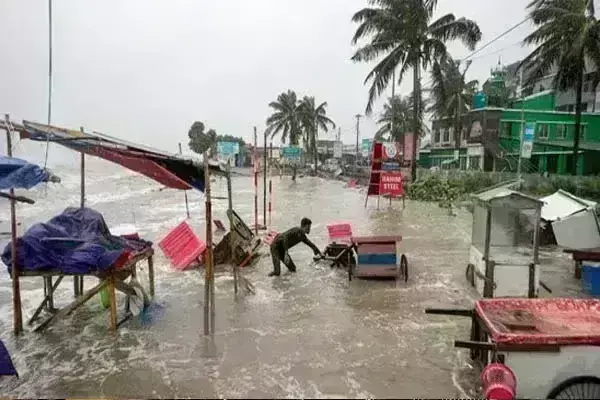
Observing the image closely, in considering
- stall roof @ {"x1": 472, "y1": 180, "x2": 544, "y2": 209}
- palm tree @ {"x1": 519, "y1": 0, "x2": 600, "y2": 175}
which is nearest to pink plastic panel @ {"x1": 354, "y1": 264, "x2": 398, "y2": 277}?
stall roof @ {"x1": 472, "y1": 180, "x2": 544, "y2": 209}

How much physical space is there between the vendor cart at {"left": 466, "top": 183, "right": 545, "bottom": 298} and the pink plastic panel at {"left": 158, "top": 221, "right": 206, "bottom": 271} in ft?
20.3

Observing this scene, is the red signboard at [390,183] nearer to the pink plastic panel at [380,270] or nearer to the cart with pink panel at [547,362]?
the pink plastic panel at [380,270]

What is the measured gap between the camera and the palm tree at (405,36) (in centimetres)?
2814

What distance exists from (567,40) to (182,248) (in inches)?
812

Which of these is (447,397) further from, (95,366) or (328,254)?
(328,254)

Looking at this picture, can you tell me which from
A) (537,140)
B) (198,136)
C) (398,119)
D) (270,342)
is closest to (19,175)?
(270,342)

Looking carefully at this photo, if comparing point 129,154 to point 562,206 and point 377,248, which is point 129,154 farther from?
point 562,206

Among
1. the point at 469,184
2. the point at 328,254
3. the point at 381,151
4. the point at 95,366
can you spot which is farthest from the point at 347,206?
the point at 95,366

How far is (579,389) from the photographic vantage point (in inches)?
175

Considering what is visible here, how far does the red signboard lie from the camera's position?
24.6 m

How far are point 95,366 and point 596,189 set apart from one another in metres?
21.2

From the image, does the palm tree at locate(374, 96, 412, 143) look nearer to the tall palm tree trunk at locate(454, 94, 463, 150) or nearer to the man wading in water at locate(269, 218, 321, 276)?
the tall palm tree trunk at locate(454, 94, 463, 150)

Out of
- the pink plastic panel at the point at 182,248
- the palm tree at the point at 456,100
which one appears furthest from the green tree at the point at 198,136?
the pink plastic panel at the point at 182,248

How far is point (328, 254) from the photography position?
39.6 ft
